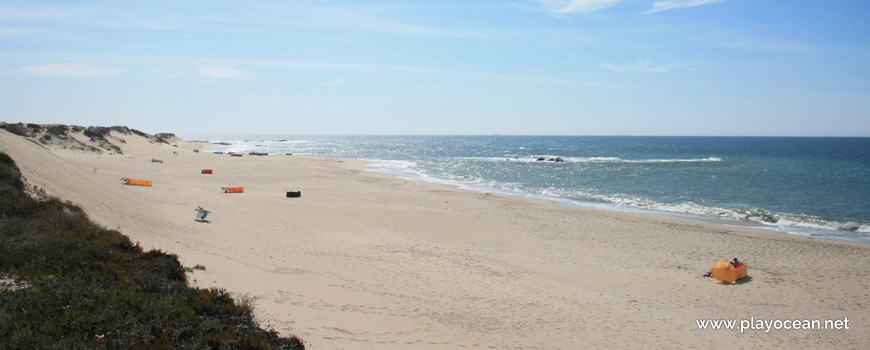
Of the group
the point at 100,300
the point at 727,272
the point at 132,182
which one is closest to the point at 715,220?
the point at 727,272

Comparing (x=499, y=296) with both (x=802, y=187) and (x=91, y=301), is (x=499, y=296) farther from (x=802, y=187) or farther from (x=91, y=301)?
(x=802, y=187)

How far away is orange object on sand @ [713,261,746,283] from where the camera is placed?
12.4 meters

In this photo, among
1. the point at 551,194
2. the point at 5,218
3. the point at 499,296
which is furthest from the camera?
the point at 551,194

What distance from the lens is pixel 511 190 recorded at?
34.6 metres

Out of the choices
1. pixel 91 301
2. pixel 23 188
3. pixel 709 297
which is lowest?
pixel 709 297

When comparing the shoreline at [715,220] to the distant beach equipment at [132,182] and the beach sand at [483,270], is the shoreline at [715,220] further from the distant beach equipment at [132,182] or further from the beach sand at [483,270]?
the distant beach equipment at [132,182]

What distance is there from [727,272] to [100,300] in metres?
13.8

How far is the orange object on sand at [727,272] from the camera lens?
12352 mm

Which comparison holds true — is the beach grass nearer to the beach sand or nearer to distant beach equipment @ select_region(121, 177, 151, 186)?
the beach sand

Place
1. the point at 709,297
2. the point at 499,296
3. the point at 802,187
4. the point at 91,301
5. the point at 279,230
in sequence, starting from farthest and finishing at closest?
the point at 802,187, the point at 279,230, the point at 709,297, the point at 499,296, the point at 91,301

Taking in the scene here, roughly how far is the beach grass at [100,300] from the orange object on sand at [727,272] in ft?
37.2

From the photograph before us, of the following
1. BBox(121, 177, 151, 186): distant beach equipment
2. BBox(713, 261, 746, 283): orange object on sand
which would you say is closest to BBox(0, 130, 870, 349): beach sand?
BBox(713, 261, 746, 283): orange object on sand

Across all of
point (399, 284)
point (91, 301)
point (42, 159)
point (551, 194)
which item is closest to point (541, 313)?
point (399, 284)

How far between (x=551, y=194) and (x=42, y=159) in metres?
27.2
